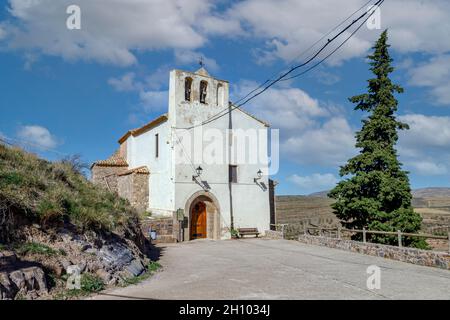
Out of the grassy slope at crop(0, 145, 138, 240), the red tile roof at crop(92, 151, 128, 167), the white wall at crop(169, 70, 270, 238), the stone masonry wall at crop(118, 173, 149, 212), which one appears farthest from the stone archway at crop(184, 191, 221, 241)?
the red tile roof at crop(92, 151, 128, 167)

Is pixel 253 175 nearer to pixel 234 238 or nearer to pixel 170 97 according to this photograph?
pixel 234 238

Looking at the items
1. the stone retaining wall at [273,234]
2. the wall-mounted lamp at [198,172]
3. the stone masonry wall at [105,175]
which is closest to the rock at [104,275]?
the wall-mounted lamp at [198,172]

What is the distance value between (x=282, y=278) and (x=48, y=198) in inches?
244

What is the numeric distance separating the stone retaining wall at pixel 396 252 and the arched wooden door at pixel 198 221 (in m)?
6.49

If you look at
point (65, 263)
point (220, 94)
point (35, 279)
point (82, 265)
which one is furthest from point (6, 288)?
point (220, 94)

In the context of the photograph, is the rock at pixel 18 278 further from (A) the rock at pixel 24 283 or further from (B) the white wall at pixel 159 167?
(B) the white wall at pixel 159 167

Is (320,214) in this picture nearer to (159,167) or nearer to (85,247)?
(159,167)

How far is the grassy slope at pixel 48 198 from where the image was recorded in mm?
7969

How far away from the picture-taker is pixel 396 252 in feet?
40.6

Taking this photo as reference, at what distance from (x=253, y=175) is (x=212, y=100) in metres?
5.09

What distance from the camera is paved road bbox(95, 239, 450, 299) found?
7.56 metres

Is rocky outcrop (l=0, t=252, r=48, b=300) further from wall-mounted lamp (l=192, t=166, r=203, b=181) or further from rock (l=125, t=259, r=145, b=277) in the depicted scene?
wall-mounted lamp (l=192, t=166, r=203, b=181)

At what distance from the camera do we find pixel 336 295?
753 cm
